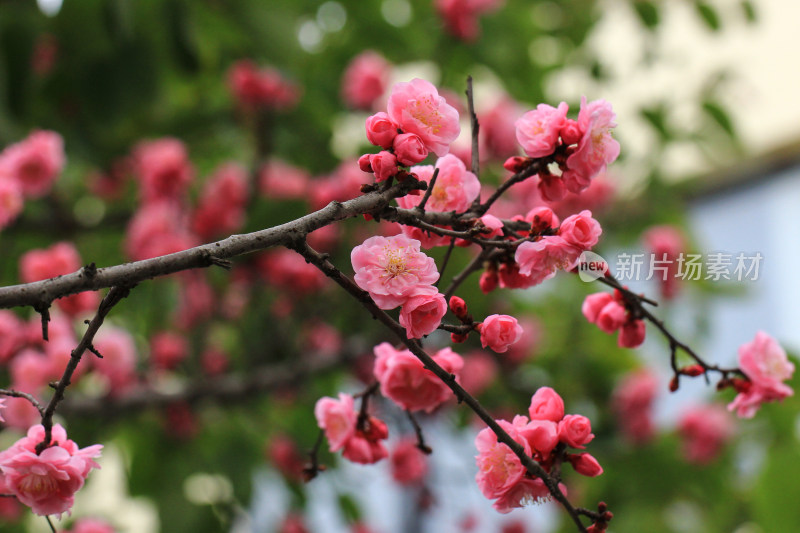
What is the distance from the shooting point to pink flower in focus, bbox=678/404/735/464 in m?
1.19

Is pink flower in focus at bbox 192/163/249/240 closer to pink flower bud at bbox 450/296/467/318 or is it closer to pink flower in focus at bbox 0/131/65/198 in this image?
pink flower in focus at bbox 0/131/65/198

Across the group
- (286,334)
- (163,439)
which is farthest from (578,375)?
(163,439)

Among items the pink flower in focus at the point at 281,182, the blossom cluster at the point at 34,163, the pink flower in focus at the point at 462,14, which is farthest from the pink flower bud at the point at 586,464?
the pink flower in focus at the point at 462,14

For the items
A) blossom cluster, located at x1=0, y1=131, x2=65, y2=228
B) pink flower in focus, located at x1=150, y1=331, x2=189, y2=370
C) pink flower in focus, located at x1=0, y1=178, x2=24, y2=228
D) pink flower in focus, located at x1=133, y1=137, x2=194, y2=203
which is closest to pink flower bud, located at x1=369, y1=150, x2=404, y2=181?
pink flower in focus, located at x1=0, y1=178, x2=24, y2=228

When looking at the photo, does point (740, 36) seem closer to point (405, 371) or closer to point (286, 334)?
point (286, 334)

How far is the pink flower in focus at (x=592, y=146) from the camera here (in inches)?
A: 16.0

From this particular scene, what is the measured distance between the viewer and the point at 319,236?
40.1 inches

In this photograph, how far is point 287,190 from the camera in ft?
3.75

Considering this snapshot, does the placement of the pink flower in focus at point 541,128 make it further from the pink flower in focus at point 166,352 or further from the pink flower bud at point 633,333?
the pink flower in focus at point 166,352

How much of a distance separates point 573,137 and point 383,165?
12 centimetres

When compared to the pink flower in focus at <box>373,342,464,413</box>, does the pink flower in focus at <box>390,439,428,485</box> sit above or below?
below

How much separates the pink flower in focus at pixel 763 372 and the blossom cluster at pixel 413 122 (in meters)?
0.27

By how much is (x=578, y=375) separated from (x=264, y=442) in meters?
0.54

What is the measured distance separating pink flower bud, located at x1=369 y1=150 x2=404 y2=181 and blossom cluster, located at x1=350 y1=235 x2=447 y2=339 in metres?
0.04
